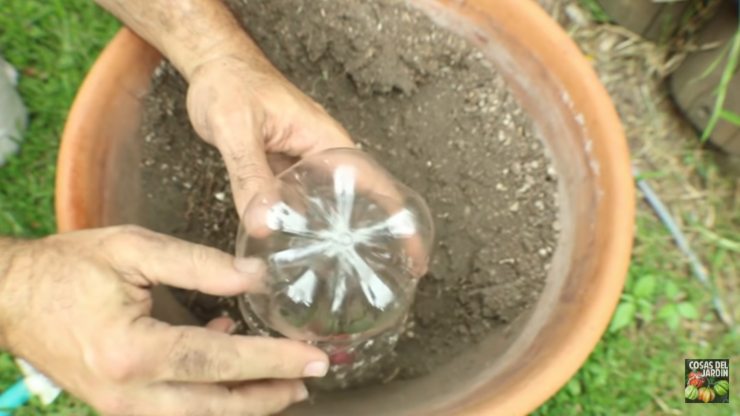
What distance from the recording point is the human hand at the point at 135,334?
70cm

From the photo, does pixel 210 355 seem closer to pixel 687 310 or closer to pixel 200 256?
pixel 200 256

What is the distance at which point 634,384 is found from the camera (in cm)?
131

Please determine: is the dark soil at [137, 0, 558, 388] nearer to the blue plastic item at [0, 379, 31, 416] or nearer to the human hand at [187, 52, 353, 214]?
the human hand at [187, 52, 353, 214]

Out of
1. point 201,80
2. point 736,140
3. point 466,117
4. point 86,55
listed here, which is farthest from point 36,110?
point 736,140

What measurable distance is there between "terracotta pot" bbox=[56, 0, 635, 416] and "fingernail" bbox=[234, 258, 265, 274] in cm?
25

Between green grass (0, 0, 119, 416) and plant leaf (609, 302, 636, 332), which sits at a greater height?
green grass (0, 0, 119, 416)

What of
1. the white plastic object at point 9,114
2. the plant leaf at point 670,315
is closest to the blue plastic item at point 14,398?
the white plastic object at point 9,114

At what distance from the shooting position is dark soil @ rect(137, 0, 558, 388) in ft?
3.27

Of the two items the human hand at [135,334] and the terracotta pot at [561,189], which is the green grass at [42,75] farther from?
the human hand at [135,334]

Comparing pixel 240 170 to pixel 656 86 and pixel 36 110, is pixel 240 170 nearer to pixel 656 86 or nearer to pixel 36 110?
pixel 36 110

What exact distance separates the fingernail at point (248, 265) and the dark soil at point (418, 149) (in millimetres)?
274

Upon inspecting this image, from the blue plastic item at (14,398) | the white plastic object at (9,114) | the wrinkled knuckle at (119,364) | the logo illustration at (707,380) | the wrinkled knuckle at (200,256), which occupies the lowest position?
the wrinkled knuckle at (119,364)

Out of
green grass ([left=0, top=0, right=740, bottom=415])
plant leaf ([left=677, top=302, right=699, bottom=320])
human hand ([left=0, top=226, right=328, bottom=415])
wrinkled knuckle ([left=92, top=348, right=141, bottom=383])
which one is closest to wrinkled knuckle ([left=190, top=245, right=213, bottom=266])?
human hand ([left=0, top=226, right=328, bottom=415])

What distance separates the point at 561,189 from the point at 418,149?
0.22m
